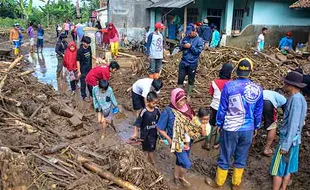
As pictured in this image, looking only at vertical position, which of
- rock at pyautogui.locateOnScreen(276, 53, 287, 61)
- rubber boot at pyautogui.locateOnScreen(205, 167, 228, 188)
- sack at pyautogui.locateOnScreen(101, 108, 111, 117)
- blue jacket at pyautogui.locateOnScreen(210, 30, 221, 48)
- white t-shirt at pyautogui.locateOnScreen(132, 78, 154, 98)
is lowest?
rubber boot at pyautogui.locateOnScreen(205, 167, 228, 188)

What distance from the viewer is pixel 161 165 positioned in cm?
561

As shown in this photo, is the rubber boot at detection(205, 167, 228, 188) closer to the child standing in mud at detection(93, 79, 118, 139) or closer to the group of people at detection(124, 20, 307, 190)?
the group of people at detection(124, 20, 307, 190)

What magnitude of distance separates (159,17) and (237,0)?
734 centimetres

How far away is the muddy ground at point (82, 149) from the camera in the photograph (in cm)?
374

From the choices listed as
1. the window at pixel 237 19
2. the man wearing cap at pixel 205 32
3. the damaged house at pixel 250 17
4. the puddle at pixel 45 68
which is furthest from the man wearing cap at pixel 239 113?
the window at pixel 237 19

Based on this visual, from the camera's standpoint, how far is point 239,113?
4422mm

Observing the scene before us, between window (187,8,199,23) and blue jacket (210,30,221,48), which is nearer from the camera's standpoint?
→ blue jacket (210,30,221,48)

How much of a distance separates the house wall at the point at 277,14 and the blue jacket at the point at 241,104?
12.2m

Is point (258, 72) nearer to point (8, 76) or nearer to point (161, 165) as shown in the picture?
point (161, 165)

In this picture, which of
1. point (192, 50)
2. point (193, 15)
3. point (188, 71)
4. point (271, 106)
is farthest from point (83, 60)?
point (193, 15)

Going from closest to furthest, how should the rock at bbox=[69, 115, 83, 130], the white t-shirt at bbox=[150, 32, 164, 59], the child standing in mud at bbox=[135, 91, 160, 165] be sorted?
the child standing in mud at bbox=[135, 91, 160, 165] → the rock at bbox=[69, 115, 83, 130] → the white t-shirt at bbox=[150, 32, 164, 59]

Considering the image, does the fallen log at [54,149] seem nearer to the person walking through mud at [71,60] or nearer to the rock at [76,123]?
the rock at [76,123]

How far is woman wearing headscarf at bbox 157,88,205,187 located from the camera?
4.46m

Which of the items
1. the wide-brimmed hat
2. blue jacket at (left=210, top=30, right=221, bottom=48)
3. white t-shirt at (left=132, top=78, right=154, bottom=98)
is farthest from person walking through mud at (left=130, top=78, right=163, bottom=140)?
blue jacket at (left=210, top=30, right=221, bottom=48)
